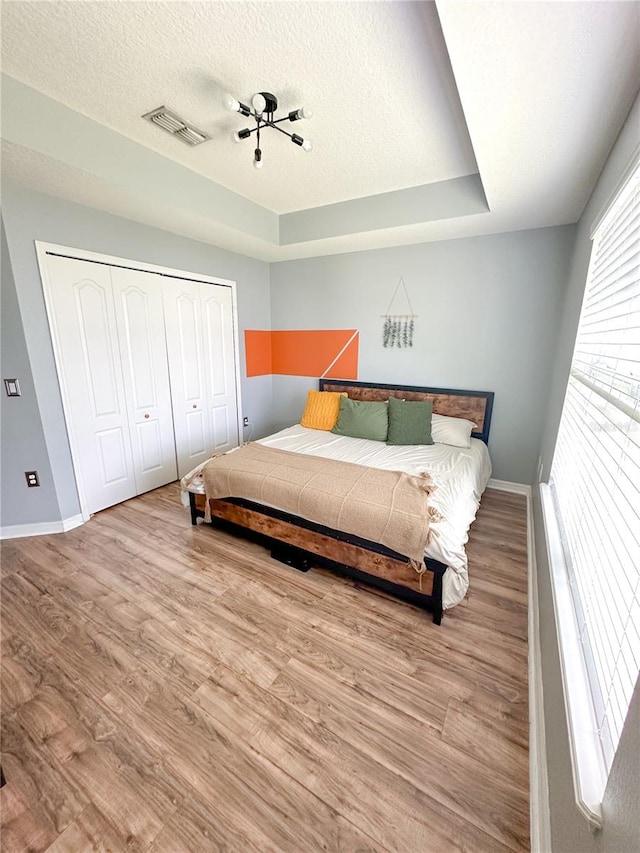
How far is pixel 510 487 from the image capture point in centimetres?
329

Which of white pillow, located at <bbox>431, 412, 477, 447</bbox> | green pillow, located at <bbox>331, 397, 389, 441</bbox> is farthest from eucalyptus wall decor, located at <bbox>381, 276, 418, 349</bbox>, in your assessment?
white pillow, located at <bbox>431, 412, 477, 447</bbox>

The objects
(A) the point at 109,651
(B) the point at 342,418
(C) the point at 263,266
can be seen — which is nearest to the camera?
(A) the point at 109,651

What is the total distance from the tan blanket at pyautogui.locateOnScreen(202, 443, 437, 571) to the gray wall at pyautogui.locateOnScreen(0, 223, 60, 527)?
1.23m

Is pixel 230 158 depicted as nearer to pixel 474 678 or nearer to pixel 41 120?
pixel 41 120

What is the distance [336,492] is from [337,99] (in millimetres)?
2135

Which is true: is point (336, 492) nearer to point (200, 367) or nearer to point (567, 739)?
point (567, 739)

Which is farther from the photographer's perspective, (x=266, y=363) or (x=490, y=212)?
(x=266, y=363)

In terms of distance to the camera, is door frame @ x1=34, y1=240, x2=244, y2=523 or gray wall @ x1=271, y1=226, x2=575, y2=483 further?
gray wall @ x1=271, y1=226, x2=575, y2=483

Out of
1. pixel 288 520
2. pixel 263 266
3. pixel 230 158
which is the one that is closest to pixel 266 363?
pixel 263 266

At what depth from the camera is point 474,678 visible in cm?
151

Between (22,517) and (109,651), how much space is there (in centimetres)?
157

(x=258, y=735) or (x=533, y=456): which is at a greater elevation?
(x=533, y=456)

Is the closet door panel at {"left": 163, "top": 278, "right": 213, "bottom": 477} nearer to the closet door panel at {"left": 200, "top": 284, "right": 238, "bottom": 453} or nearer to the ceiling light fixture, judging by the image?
the closet door panel at {"left": 200, "top": 284, "right": 238, "bottom": 453}

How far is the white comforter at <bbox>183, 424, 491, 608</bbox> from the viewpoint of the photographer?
1.75 metres
